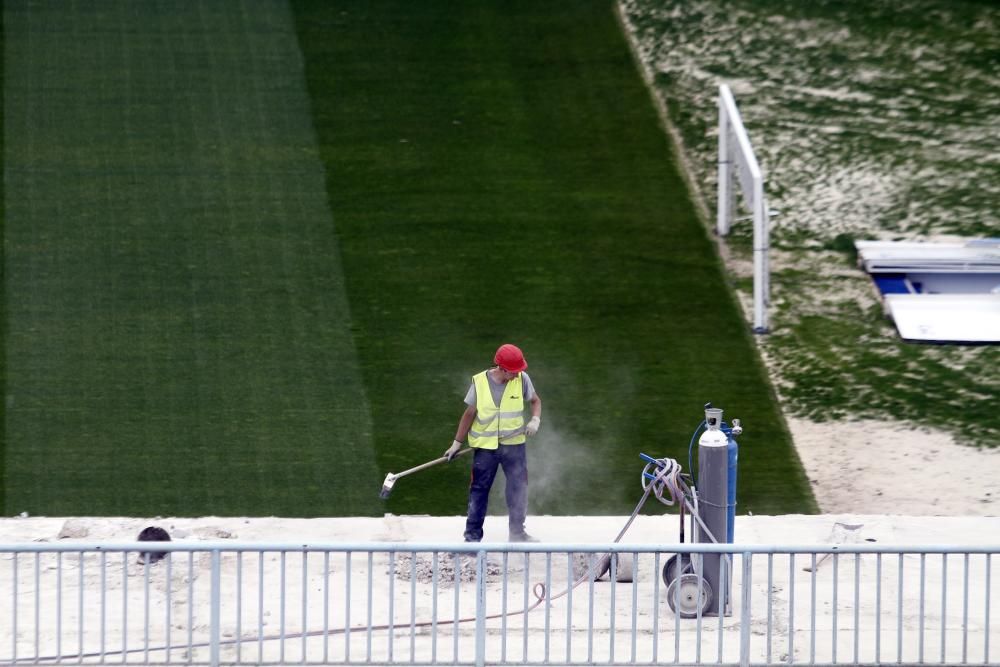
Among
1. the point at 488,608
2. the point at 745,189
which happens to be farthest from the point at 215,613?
the point at 745,189

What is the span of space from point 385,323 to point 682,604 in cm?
638

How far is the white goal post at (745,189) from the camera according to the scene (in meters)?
16.4

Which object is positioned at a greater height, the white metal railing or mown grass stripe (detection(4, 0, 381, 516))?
mown grass stripe (detection(4, 0, 381, 516))

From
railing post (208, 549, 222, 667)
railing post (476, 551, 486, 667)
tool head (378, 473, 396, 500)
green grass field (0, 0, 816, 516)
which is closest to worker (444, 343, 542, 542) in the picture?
tool head (378, 473, 396, 500)

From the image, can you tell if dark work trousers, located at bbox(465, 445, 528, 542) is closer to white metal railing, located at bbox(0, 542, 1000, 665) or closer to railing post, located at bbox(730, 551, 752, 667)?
white metal railing, located at bbox(0, 542, 1000, 665)

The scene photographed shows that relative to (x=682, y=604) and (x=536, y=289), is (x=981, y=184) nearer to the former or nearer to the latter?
(x=536, y=289)

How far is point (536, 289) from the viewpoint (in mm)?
17344

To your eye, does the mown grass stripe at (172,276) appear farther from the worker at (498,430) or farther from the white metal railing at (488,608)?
the white metal railing at (488,608)

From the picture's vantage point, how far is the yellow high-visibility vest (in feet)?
39.6

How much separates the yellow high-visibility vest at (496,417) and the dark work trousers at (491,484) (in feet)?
0.27

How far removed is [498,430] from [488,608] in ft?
4.46

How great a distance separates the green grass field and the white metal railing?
2029 mm

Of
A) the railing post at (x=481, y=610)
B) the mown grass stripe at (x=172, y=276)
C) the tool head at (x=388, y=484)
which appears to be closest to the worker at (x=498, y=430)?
the tool head at (x=388, y=484)

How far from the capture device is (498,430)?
12.1m
